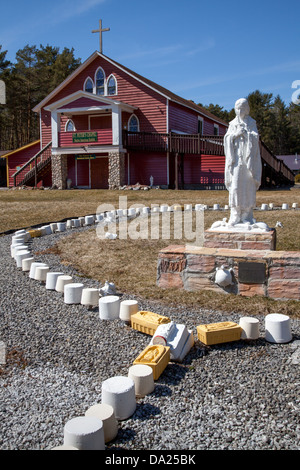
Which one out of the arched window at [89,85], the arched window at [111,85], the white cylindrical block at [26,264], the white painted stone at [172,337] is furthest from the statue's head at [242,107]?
the arched window at [89,85]

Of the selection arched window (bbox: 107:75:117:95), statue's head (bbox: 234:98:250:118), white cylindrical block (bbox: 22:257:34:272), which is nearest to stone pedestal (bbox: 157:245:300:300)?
statue's head (bbox: 234:98:250:118)

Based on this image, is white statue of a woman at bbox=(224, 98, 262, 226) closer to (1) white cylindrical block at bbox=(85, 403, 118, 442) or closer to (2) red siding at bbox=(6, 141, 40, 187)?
(1) white cylindrical block at bbox=(85, 403, 118, 442)

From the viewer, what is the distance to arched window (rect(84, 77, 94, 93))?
87.7ft

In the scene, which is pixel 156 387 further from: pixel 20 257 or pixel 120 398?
pixel 20 257

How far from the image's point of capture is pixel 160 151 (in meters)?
25.2

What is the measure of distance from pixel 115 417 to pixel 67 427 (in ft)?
1.47

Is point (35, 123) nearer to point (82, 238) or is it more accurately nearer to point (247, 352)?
point (82, 238)

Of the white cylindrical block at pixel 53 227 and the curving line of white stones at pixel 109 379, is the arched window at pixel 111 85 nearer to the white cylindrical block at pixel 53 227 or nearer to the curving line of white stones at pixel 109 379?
the white cylindrical block at pixel 53 227

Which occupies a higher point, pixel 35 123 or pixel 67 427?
pixel 35 123

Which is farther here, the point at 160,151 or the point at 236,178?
the point at 160,151

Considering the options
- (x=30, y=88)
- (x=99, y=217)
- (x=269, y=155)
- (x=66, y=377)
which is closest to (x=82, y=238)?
(x=99, y=217)

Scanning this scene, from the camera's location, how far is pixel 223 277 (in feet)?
19.1

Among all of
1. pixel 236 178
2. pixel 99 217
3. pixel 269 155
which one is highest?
pixel 269 155

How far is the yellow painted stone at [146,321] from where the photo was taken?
4.33m
